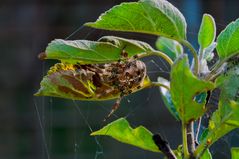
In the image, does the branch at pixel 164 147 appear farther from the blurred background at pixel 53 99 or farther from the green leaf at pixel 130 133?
the blurred background at pixel 53 99

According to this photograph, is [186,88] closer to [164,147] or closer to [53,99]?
[164,147]

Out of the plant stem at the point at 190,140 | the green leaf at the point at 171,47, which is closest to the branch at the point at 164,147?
the plant stem at the point at 190,140

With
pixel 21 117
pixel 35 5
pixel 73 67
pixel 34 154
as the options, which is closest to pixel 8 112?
pixel 21 117

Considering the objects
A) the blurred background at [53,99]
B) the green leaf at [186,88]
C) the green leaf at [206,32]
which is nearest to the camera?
the green leaf at [186,88]

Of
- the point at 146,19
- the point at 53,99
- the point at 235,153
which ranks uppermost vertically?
the point at 146,19

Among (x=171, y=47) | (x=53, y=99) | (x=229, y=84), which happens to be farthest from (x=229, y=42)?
(x=53, y=99)

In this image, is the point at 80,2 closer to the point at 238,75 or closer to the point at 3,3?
the point at 3,3
